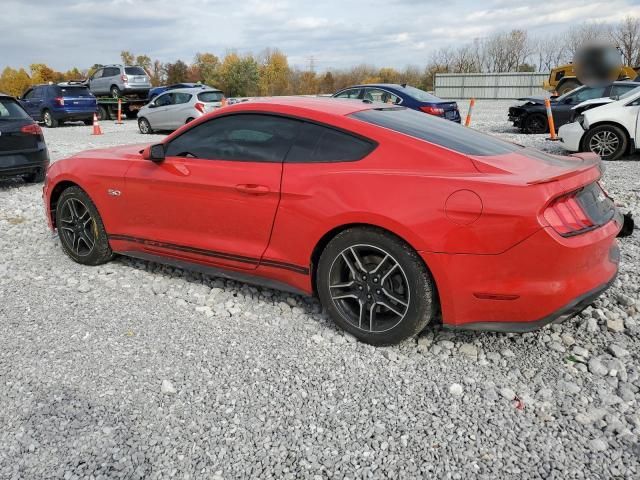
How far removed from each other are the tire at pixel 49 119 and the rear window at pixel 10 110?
13405 millimetres

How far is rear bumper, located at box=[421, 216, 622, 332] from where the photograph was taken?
2814mm

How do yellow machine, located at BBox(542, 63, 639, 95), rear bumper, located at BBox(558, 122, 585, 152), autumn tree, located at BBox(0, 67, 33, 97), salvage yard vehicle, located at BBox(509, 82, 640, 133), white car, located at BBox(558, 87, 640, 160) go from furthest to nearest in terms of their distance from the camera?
autumn tree, located at BBox(0, 67, 33, 97) → yellow machine, located at BBox(542, 63, 639, 95) → salvage yard vehicle, located at BBox(509, 82, 640, 133) → rear bumper, located at BBox(558, 122, 585, 152) → white car, located at BBox(558, 87, 640, 160)

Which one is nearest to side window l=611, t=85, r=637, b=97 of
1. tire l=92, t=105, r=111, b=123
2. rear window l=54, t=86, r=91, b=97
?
rear window l=54, t=86, r=91, b=97

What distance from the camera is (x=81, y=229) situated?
4840 millimetres

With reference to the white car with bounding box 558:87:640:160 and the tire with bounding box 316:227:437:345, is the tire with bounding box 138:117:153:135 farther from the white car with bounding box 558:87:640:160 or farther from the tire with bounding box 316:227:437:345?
the tire with bounding box 316:227:437:345

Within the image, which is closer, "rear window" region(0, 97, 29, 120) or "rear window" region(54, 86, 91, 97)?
"rear window" region(0, 97, 29, 120)

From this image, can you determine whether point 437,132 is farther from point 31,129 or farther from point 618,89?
point 618,89

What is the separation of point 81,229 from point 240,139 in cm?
193

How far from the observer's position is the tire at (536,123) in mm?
14445

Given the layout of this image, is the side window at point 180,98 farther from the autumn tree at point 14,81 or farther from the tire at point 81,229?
the autumn tree at point 14,81

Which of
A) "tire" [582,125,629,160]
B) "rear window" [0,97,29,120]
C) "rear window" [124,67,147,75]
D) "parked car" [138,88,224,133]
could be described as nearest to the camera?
"rear window" [0,97,29,120]

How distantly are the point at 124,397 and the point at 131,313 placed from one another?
1.11 m

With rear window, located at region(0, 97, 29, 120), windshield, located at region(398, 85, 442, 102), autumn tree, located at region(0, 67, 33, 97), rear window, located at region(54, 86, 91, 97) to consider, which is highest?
autumn tree, located at region(0, 67, 33, 97)

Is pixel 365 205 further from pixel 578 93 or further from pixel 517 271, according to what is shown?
pixel 578 93
